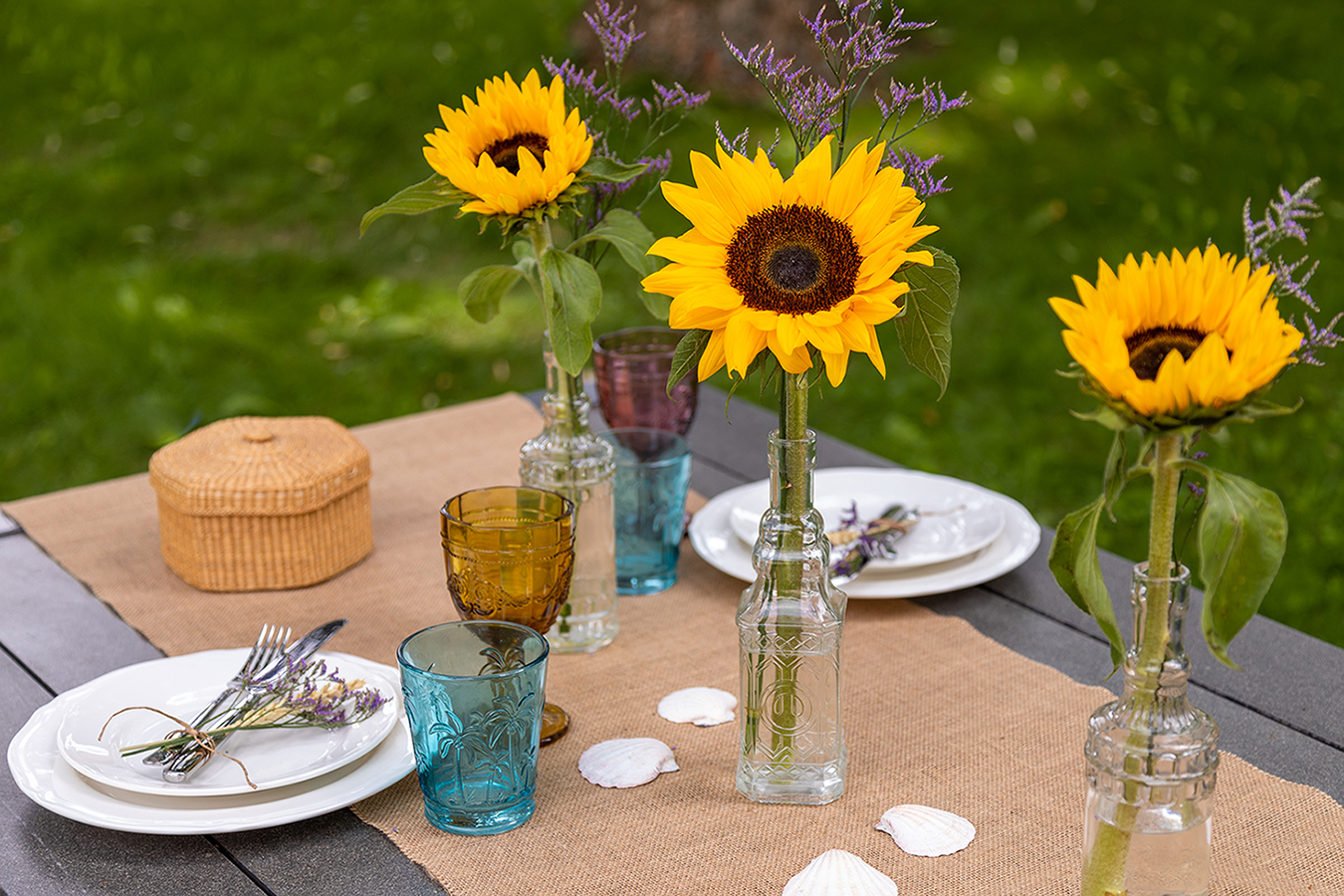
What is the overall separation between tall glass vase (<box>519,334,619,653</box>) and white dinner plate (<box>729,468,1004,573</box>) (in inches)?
7.6

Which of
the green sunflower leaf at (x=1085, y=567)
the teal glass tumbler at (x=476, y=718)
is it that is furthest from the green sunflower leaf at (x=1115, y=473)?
the teal glass tumbler at (x=476, y=718)

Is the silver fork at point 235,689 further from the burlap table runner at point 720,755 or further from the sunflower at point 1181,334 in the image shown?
the sunflower at point 1181,334

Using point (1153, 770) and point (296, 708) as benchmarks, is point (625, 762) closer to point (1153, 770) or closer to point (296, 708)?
point (296, 708)

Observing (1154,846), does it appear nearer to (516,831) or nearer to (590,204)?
(516,831)

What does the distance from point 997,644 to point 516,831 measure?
51cm

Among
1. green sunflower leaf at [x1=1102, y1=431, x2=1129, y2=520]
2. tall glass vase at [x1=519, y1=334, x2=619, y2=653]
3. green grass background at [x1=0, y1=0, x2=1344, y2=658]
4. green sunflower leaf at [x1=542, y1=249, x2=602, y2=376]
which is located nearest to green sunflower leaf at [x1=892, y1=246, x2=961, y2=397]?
green sunflower leaf at [x1=1102, y1=431, x2=1129, y2=520]

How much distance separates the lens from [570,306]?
1129mm

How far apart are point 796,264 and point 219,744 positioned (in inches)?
22.9

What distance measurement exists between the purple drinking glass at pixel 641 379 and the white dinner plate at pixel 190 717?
1.56ft

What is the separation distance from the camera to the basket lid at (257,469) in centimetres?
136

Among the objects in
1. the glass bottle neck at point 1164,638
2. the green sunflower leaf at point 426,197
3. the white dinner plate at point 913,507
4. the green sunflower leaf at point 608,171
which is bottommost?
the white dinner plate at point 913,507

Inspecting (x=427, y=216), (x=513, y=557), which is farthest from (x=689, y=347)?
(x=427, y=216)

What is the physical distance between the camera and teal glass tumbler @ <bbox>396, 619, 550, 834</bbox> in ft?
3.10

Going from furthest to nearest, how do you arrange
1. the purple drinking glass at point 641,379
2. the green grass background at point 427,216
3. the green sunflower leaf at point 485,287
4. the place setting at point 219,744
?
the green grass background at point 427,216
the purple drinking glass at point 641,379
the green sunflower leaf at point 485,287
the place setting at point 219,744
